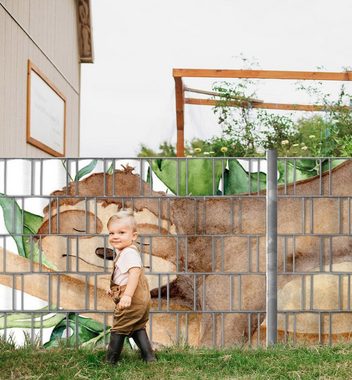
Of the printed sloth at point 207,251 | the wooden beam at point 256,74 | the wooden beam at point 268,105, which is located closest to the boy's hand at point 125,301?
the printed sloth at point 207,251

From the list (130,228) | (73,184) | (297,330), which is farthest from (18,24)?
(297,330)

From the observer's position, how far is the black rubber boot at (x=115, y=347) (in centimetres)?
420

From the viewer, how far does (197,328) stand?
15.6ft

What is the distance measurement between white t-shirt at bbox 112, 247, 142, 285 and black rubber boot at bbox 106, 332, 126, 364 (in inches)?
12.9

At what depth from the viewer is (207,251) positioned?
15.6 ft

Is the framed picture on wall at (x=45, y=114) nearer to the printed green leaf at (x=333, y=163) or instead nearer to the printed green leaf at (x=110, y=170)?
the printed green leaf at (x=110, y=170)

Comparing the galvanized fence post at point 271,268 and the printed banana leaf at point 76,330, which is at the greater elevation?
the galvanized fence post at point 271,268

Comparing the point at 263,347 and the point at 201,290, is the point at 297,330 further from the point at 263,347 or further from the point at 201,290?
the point at 201,290

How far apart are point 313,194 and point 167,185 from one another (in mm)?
1030

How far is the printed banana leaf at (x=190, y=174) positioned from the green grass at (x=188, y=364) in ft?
3.59

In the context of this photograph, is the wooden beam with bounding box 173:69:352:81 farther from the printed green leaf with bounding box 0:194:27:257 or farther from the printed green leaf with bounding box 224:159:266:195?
the printed green leaf with bounding box 0:194:27:257

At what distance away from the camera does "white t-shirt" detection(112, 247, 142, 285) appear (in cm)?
415

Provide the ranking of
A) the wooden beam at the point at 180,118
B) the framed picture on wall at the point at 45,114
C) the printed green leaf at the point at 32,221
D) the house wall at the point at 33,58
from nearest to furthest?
the printed green leaf at the point at 32,221 < the house wall at the point at 33,58 < the framed picture on wall at the point at 45,114 < the wooden beam at the point at 180,118

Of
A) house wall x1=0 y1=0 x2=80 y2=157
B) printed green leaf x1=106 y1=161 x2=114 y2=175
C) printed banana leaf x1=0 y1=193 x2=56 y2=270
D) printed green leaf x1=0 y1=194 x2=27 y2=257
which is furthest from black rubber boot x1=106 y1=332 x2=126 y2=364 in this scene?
house wall x1=0 y1=0 x2=80 y2=157
